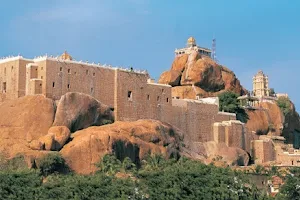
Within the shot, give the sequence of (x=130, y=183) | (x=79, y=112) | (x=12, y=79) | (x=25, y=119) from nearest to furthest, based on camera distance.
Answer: (x=130, y=183), (x=25, y=119), (x=79, y=112), (x=12, y=79)

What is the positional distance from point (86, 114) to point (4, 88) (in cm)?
824

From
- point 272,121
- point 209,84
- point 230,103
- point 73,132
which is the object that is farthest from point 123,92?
point 272,121

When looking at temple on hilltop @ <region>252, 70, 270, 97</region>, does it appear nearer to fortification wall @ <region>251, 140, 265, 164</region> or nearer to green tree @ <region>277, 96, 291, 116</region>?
green tree @ <region>277, 96, 291, 116</region>

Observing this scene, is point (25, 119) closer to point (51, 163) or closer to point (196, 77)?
point (51, 163)

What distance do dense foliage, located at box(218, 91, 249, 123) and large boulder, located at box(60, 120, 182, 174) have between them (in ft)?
44.9

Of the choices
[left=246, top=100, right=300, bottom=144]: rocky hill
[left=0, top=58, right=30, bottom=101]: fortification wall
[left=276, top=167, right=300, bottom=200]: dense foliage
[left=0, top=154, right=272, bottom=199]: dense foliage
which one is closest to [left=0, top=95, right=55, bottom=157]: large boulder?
[left=0, top=58, right=30, bottom=101]: fortification wall

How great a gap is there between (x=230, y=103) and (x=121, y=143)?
960 inches

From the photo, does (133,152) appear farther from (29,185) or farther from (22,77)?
(29,185)

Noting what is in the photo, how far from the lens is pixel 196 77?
94250 mm

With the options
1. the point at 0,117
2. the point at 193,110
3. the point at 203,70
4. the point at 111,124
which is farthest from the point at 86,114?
the point at 203,70

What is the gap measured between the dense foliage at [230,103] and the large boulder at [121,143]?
13.7 metres

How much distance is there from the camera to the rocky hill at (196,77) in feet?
309

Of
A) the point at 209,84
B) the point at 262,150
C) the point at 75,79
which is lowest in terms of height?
the point at 262,150

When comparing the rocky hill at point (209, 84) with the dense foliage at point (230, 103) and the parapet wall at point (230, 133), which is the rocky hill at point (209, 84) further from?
the parapet wall at point (230, 133)
